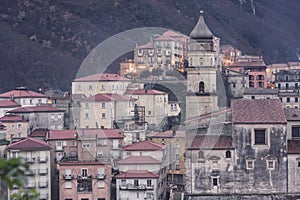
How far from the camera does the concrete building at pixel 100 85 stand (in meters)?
70.4

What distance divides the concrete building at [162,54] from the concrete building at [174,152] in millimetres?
23613

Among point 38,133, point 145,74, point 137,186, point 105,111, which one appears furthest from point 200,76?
point 145,74

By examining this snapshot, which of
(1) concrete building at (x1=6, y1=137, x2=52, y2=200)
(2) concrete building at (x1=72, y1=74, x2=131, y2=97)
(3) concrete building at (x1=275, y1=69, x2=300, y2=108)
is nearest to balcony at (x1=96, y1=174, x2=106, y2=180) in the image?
(1) concrete building at (x1=6, y1=137, x2=52, y2=200)

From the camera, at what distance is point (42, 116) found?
60875 millimetres

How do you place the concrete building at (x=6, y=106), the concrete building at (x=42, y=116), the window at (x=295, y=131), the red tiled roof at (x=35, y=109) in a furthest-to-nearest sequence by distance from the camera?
the concrete building at (x=6, y=106)
the red tiled roof at (x=35, y=109)
the concrete building at (x=42, y=116)
the window at (x=295, y=131)

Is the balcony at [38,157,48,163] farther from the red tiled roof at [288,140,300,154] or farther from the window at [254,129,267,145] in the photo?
the red tiled roof at [288,140,300,154]

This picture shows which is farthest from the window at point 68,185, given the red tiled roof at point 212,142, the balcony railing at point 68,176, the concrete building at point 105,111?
the concrete building at point 105,111

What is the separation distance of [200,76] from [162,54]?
68.4ft

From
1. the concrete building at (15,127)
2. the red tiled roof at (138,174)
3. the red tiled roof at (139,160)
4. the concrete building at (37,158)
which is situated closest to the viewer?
the red tiled roof at (138,174)

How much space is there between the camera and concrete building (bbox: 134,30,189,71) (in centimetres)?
7938

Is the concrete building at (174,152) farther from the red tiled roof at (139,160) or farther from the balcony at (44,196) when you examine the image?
the balcony at (44,196)

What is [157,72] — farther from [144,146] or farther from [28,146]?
[28,146]

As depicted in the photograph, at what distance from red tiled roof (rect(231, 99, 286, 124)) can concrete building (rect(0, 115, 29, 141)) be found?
57.5 ft

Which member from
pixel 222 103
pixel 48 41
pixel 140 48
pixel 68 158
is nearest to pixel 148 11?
pixel 48 41
